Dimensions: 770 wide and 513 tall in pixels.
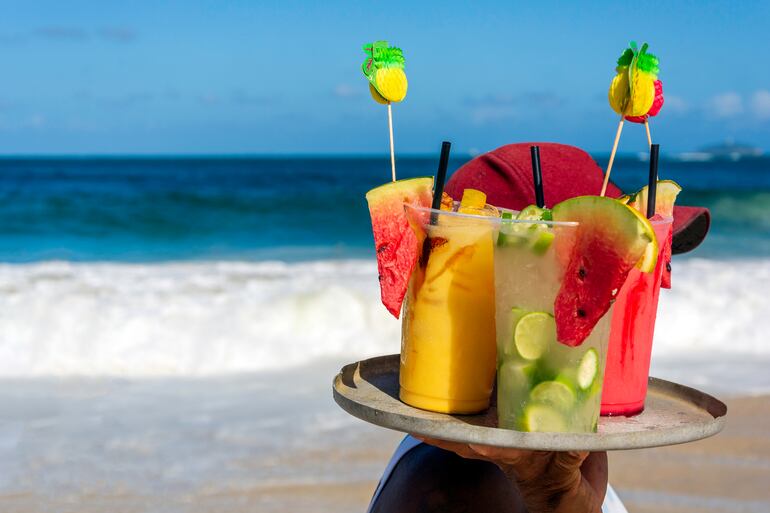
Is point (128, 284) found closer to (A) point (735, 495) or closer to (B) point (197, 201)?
(A) point (735, 495)

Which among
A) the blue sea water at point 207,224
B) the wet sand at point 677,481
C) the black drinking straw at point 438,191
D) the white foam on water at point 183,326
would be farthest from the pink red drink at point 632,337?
the blue sea water at point 207,224

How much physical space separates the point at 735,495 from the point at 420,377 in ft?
8.37

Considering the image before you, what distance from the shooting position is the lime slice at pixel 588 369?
1.05 meters

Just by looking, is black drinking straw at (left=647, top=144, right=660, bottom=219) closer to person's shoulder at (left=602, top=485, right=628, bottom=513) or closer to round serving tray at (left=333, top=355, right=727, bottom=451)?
round serving tray at (left=333, top=355, right=727, bottom=451)

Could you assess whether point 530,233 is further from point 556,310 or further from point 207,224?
point 207,224

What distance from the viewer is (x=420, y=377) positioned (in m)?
1.19

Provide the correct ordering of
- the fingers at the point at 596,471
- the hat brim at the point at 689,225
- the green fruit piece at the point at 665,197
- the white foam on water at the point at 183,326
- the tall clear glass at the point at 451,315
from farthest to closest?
the white foam on water at the point at 183,326 < the fingers at the point at 596,471 < the hat brim at the point at 689,225 < the green fruit piece at the point at 665,197 < the tall clear glass at the point at 451,315

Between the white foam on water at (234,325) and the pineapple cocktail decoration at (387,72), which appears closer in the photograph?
the pineapple cocktail decoration at (387,72)

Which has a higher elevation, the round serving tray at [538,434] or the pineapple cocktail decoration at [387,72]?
the pineapple cocktail decoration at [387,72]

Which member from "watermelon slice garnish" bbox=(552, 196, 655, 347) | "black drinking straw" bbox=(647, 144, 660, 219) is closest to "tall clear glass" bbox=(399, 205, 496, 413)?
"watermelon slice garnish" bbox=(552, 196, 655, 347)

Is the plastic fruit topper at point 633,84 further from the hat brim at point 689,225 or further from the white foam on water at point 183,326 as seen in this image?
the white foam on water at point 183,326

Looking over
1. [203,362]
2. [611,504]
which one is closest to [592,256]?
[611,504]

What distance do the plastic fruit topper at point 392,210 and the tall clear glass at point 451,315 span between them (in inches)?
0.8

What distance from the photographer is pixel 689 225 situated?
1446 millimetres
